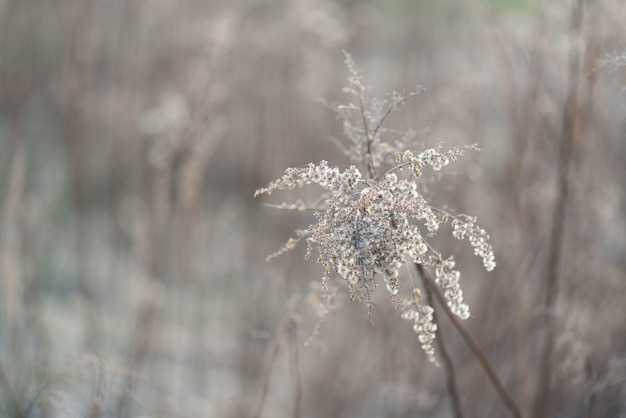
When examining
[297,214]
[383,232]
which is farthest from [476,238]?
[297,214]

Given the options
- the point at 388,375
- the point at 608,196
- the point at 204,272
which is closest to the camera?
the point at 608,196

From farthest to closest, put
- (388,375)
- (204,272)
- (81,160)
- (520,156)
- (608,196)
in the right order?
(204,272) → (81,160) → (388,375) → (608,196) → (520,156)

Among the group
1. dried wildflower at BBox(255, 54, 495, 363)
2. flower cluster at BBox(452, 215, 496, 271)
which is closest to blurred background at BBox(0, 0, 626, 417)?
dried wildflower at BBox(255, 54, 495, 363)

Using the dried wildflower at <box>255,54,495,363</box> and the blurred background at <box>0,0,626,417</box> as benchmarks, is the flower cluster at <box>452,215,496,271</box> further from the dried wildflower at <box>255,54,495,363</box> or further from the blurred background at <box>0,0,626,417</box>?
the blurred background at <box>0,0,626,417</box>

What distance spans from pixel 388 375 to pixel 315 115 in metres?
1.83

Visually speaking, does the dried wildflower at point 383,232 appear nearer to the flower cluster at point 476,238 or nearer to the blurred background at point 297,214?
the flower cluster at point 476,238

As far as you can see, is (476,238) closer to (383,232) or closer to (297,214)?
(383,232)

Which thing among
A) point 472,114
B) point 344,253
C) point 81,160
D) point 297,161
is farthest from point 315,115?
point 344,253

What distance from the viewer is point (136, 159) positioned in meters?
4.43

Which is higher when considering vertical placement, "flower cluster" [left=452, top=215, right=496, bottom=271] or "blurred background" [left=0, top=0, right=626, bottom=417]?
"blurred background" [left=0, top=0, right=626, bottom=417]

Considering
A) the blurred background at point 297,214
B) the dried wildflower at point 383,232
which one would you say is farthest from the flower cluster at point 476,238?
the blurred background at point 297,214

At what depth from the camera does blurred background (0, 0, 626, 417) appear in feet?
5.49

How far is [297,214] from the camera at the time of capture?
348 centimetres

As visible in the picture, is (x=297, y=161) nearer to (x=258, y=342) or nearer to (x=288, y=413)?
(x=258, y=342)
